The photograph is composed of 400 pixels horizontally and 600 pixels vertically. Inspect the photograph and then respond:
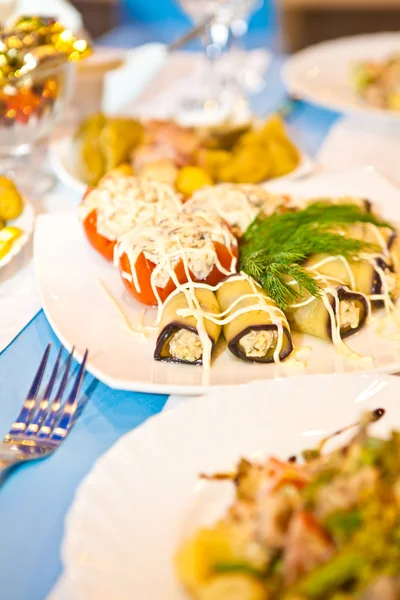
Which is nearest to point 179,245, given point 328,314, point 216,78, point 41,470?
point 328,314

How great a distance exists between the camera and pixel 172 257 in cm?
144

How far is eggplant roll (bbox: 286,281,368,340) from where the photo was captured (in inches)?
52.8

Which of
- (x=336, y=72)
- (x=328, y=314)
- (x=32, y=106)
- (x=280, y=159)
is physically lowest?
(x=336, y=72)

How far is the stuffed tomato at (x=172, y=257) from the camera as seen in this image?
4.72 ft

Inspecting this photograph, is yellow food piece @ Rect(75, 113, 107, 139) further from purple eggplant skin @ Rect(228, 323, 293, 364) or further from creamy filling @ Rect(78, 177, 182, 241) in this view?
purple eggplant skin @ Rect(228, 323, 293, 364)

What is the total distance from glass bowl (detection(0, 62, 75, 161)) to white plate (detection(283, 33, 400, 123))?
85 centimetres

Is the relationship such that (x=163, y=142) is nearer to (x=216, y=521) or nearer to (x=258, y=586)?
(x=216, y=521)

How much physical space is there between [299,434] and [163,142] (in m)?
1.24

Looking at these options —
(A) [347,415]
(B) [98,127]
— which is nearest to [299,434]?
(A) [347,415]

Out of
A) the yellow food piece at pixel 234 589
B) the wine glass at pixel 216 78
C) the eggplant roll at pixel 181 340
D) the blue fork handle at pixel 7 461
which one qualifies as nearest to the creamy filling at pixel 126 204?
the eggplant roll at pixel 181 340

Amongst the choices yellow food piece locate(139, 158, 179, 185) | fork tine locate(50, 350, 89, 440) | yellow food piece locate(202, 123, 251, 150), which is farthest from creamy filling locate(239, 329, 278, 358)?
yellow food piece locate(202, 123, 251, 150)

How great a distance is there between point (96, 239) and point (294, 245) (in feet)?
1.59

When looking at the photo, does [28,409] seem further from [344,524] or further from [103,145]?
[103,145]

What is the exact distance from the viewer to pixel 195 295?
54.5 inches
